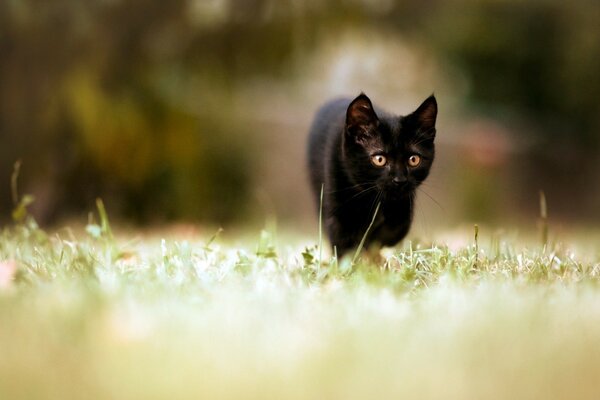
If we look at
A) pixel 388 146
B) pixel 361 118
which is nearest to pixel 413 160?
pixel 388 146

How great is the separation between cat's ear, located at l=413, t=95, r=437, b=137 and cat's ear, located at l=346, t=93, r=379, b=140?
0.13 meters

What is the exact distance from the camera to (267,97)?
5762 millimetres

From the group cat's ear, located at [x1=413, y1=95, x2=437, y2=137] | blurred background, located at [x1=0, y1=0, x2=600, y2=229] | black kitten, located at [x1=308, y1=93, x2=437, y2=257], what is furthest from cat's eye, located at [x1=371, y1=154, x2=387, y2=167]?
blurred background, located at [x1=0, y1=0, x2=600, y2=229]

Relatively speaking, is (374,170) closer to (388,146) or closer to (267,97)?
(388,146)

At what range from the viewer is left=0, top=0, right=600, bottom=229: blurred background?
154 inches

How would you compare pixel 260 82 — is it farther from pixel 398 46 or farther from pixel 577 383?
pixel 577 383

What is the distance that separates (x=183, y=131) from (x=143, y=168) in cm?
42

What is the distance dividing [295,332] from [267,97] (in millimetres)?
4658

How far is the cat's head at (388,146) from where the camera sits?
206 cm

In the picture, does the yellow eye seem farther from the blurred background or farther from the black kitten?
the blurred background

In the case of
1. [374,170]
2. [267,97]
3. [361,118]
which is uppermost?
[361,118]

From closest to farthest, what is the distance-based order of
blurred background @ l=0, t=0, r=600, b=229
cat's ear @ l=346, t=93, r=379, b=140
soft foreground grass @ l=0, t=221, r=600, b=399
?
soft foreground grass @ l=0, t=221, r=600, b=399 < cat's ear @ l=346, t=93, r=379, b=140 < blurred background @ l=0, t=0, r=600, b=229

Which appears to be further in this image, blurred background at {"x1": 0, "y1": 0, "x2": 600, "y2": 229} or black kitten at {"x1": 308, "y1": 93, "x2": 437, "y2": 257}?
blurred background at {"x1": 0, "y1": 0, "x2": 600, "y2": 229}

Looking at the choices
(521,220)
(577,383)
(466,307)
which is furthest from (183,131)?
(577,383)
